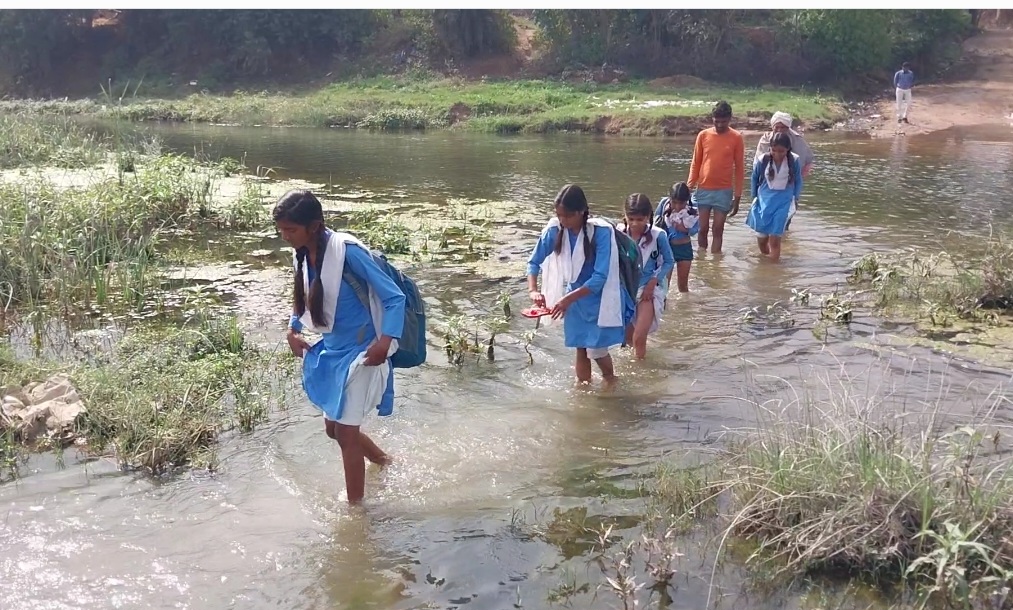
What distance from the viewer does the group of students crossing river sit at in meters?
4.15

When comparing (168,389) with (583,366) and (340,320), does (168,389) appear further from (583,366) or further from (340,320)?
(583,366)

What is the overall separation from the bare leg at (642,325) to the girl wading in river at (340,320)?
108 inches

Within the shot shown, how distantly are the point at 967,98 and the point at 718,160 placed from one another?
80.6 ft

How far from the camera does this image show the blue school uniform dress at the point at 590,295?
5.53 meters

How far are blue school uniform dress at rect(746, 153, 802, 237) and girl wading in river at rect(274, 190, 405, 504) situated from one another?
19.9 ft

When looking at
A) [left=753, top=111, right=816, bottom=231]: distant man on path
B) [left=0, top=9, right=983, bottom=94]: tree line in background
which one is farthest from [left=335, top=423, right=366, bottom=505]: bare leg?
[left=0, top=9, right=983, bottom=94]: tree line in background

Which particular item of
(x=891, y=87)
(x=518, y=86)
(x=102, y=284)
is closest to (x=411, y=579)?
(x=102, y=284)

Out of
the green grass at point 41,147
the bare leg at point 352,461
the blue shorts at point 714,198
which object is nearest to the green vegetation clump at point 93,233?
the green grass at point 41,147

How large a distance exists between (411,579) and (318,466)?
1.35 meters

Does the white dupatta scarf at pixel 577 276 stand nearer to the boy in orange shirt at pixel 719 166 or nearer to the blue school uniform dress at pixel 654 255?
the blue school uniform dress at pixel 654 255

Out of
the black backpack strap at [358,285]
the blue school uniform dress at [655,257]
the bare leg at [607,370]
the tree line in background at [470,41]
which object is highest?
the tree line in background at [470,41]

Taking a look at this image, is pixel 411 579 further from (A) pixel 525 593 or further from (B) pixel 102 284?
(B) pixel 102 284

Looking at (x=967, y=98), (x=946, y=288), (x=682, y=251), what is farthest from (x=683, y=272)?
(x=967, y=98)

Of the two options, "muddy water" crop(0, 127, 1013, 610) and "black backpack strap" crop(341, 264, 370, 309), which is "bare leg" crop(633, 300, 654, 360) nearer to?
"muddy water" crop(0, 127, 1013, 610)
